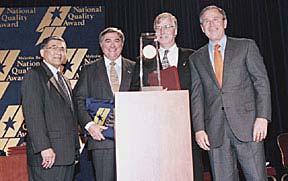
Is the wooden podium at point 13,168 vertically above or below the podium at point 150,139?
below

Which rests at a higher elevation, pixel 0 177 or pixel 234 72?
pixel 234 72

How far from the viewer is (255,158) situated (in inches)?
121

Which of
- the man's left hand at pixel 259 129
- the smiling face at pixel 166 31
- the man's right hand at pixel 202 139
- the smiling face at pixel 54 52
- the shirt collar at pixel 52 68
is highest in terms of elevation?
the smiling face at pixel 166 31

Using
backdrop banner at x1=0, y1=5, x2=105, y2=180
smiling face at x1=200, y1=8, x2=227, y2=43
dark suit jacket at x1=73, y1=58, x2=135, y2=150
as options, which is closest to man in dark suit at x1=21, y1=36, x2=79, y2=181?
dark suit jacket at x1=73, y1=58, x2=135, y2=150

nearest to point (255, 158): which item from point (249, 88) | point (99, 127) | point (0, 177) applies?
point (249, 88)

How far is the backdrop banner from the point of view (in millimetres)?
6434

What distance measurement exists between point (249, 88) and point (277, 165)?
415 centimetres

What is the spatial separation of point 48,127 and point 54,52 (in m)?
0.56

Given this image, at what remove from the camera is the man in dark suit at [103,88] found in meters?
3.47

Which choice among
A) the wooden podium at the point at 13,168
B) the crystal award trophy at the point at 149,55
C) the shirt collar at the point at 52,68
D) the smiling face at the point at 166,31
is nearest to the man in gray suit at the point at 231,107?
the smiling face at the point at 166,31

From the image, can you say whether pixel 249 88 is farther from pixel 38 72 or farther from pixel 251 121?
pixel 38 72

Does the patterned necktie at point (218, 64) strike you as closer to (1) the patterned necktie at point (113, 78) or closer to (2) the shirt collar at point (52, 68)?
(1) the patterned necktie at point (113, 78)

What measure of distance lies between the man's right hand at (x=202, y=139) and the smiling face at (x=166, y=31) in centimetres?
66

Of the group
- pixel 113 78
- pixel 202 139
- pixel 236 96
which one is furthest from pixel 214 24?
pixel 113 78
